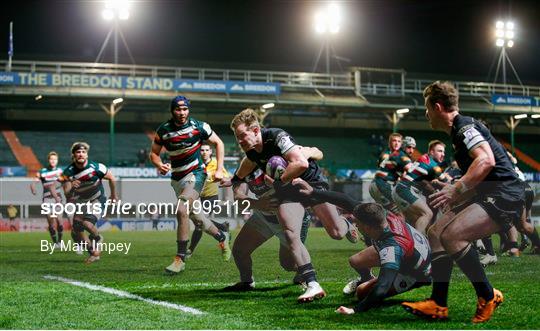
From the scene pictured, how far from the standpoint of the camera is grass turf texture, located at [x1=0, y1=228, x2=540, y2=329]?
5.96m

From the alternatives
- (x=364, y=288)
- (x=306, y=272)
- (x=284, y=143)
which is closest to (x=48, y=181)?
(x=284, y=143)

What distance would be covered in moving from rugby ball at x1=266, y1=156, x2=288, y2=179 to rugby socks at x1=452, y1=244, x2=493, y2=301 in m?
1.93

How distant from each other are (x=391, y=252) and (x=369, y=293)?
1.27 feet

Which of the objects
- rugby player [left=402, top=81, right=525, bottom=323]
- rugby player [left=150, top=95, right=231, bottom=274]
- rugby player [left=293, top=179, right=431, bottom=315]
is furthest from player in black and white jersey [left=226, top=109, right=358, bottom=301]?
rugby player [left=150, top=95, right=231, bottom=274]

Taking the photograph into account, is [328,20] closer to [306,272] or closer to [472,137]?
[306,272]

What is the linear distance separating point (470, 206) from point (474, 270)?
49 cm

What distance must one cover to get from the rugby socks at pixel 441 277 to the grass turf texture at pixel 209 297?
193 mm

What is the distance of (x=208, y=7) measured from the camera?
44.9 metres

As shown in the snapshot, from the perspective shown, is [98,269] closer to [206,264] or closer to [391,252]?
[206,264]

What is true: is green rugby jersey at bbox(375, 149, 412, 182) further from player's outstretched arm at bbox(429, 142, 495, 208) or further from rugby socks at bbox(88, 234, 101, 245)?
player's outstretched arm at bbox(429, 142, 495, 208)

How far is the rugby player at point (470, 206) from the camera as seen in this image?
5.76m

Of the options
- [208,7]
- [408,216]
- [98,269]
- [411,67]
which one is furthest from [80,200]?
[411,67]

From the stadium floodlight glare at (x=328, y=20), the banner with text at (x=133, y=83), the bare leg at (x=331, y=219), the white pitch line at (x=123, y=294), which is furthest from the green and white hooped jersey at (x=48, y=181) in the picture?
the stadium floodlight glare at (x=328, y=20)

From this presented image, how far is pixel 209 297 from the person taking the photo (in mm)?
7492
